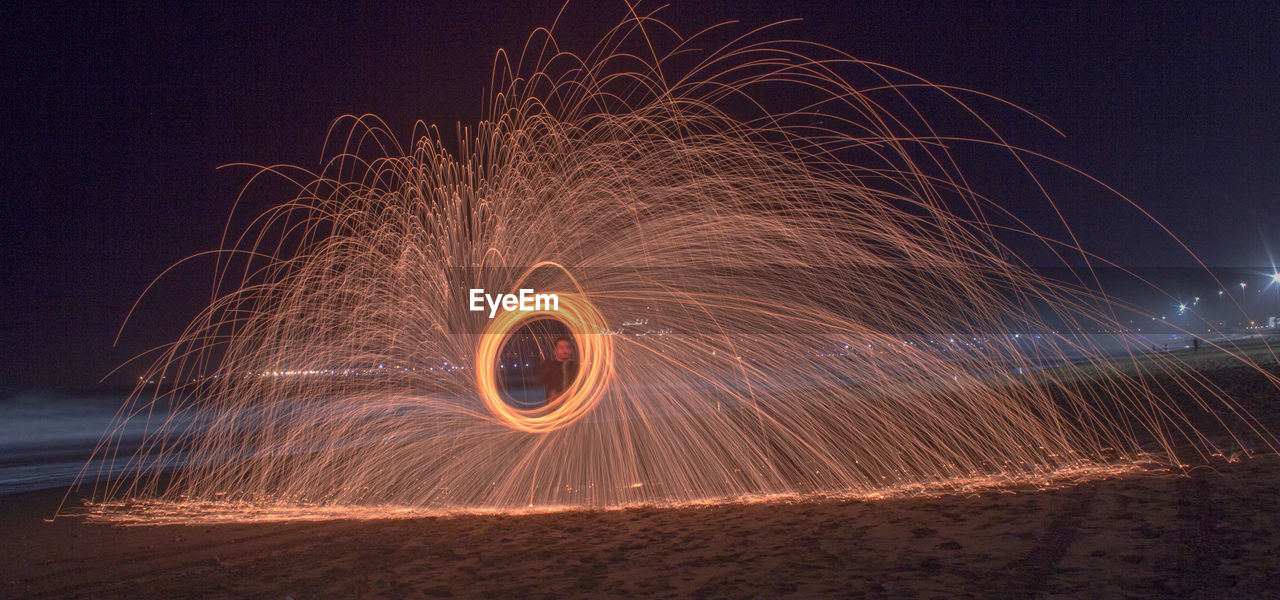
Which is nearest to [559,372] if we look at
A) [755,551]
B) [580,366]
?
[580,366]

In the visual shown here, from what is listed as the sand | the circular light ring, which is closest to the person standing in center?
the circular light ring

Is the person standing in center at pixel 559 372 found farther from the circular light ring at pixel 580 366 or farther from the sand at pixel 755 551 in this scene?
the sand at pixel 755 551

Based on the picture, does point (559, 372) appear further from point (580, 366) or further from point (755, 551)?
point (755, 551)

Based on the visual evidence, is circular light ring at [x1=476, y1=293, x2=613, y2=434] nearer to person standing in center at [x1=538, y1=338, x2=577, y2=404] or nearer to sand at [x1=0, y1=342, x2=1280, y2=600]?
person standing in center at [x1=538, y1=338, x2=577, y2=404]

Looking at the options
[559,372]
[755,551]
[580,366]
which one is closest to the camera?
[755,551]

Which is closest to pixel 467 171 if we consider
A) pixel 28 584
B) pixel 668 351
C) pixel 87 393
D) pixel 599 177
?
pixel 599 177

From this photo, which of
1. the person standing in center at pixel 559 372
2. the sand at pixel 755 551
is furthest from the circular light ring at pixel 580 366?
the sand at pixel 755 551
